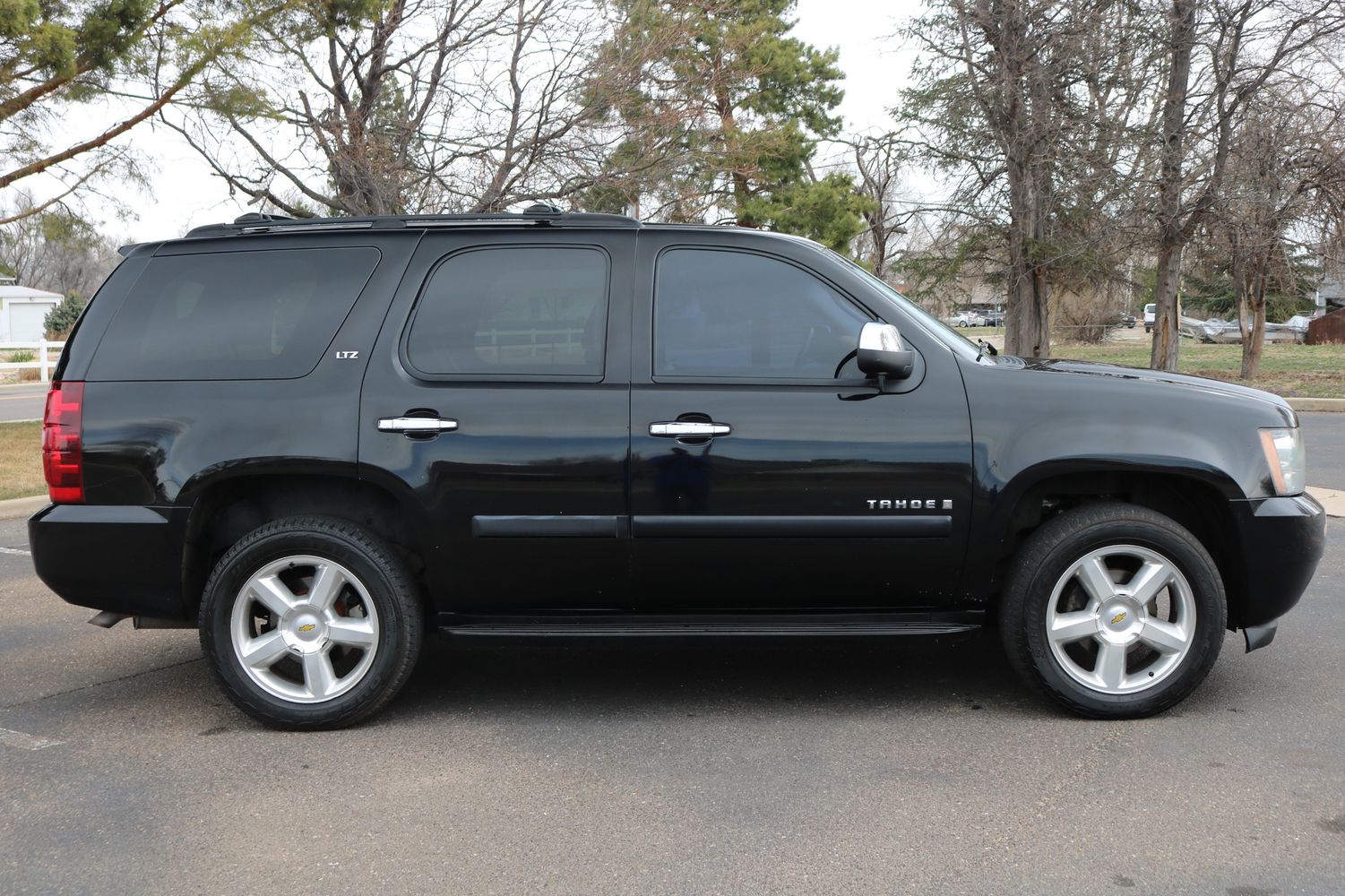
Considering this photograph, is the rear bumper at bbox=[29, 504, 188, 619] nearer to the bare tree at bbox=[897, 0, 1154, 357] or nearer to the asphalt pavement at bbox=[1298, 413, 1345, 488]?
the asphalt pavement at bbox=[1298, 413, 1345, 488]

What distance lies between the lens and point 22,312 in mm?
66062

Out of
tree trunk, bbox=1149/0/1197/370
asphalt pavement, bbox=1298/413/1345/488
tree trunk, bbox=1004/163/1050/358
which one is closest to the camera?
asphalt pavement, bbox=1298/413/1345/488

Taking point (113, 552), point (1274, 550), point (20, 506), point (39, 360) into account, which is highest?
point (1274, 550)

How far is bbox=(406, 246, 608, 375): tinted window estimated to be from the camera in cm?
440

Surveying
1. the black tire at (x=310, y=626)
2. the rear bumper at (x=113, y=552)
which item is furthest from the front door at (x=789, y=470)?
the rear bumper at (x=113, y=552)

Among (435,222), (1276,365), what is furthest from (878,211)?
(435,222)

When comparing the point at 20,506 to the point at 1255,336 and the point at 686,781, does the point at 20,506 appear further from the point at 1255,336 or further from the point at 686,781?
the point at 1255,336

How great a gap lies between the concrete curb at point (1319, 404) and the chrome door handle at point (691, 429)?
53.2ft

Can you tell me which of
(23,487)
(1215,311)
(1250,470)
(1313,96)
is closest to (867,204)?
(1313,96)

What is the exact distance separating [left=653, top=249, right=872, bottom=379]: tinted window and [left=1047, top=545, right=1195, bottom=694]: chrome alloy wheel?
1.16 metres

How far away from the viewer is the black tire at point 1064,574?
4.24 meters

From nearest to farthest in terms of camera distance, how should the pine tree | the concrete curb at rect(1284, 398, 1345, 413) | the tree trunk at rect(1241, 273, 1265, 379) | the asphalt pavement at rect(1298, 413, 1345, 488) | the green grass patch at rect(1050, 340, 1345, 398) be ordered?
the asphalt pavement at rect(1298, 413, 1345, 488)
the pine tree
the concrete curb at rect(1284, 398, 1345, 413)
the green grass patch at rect(1050, 340, 1345, 398)
the tree trunk at rect(1241, 273, 1265, 379)

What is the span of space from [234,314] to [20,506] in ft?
22.0

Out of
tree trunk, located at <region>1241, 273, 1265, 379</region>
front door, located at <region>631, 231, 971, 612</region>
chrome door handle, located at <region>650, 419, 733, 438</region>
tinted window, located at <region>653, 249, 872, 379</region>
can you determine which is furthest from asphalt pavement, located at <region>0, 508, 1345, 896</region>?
tree trunk, located at <region>1241, 273, 1265, 379</region>
